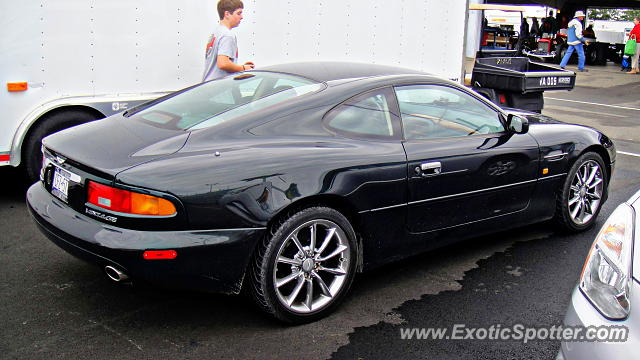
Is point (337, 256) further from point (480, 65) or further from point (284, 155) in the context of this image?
point (480, 65)

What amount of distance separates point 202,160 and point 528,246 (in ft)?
9.42

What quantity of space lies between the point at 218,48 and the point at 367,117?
2.62 m

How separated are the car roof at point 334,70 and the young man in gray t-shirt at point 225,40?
5.05ft

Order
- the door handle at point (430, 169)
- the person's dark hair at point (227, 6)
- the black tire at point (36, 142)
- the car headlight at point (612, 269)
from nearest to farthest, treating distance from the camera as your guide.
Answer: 1. the car headlight at point (612, 269)
2. the door handle at point (430, 169)
3. the black tire at point (36, 142)
4. the person's dark hair at point (227, 6)

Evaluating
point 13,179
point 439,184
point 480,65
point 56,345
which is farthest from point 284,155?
point 480,65

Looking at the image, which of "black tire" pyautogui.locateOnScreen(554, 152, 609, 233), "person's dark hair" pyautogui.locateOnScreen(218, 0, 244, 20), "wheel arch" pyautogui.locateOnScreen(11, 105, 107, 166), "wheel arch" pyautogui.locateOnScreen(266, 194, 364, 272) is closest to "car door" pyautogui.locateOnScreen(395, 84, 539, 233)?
"wheel arch" pyautogui.locateOnScreen(266, 194, 364, 272)

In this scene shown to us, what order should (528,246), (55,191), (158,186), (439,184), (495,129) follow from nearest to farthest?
(158,186) → (55,191) → (439,184) → (495,129) → (528,246)

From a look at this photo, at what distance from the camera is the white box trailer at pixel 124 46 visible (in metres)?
5.70

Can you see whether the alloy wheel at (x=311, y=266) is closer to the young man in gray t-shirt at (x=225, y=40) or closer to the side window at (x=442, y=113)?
the side window at (x=442, y=113)

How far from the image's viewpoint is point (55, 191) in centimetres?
363

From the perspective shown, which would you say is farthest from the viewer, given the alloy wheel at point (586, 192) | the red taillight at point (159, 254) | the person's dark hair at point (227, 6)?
the person's dark hair at point (227, 6)

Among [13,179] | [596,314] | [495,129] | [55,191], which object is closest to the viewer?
[596,314]

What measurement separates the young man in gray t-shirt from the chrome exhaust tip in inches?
126

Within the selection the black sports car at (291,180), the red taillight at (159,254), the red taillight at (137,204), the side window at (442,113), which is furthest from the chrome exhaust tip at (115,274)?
the side window at (442,113)
